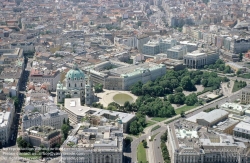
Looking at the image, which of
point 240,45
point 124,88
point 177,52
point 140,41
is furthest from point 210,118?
point 140,41

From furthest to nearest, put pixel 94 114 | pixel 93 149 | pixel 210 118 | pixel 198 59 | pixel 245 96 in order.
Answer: pixel 198 59, pixel 245 96, pixel 94 114, pixel 210 118, pixel 93 149

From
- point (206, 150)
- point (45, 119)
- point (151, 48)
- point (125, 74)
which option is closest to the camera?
point (206, 150)

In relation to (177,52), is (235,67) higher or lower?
lower

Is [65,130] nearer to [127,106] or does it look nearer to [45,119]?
[45,119]

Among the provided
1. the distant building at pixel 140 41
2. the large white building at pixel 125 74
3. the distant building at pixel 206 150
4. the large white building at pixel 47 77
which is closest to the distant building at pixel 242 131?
the distant building at pixel 206 150

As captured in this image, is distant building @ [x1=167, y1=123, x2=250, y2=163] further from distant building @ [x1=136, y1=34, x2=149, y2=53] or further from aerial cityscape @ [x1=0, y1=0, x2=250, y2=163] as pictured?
distant building @ [x1=136, y1=34, x2=149, y2=53]

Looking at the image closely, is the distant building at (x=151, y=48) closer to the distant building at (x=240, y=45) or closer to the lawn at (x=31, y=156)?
the distant building at (x=240, y=45)

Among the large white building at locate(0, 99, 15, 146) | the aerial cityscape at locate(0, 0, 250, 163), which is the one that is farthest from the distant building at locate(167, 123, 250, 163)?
the large white building at locate(0, 99, 15, 146)
